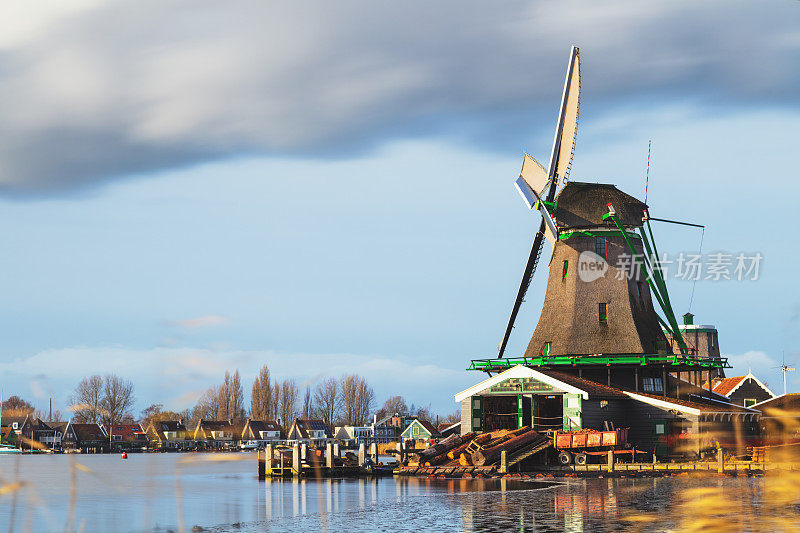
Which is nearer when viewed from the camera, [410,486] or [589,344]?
[410,486]

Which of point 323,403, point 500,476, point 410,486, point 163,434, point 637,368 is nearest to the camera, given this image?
point 410,486

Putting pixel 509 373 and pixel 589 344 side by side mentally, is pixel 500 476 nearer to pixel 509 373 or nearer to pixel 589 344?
pixel 509 373

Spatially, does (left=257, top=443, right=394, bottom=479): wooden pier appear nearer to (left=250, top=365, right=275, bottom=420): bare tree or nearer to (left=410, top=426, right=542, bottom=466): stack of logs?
(left=410, top=426, right=542, bottom=466): stack of logs

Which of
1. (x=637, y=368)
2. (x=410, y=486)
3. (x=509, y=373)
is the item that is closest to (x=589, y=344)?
(x=637, y=368)

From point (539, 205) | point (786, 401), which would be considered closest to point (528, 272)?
point (539, 205)

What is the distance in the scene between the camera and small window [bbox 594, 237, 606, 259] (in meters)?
50.5

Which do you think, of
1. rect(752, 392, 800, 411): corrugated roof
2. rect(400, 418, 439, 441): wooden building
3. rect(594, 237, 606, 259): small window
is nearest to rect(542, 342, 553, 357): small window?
rect(594, 237, 606, 259): small window

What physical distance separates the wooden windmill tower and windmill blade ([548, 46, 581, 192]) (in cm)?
8

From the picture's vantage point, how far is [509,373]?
150 ft

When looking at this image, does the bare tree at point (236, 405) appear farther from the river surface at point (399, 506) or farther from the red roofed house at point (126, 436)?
the river surface at point (399, 506)

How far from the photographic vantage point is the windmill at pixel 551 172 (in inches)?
2066

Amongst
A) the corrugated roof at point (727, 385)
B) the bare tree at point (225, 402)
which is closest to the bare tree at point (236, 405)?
the bare tree at point (225, 402)

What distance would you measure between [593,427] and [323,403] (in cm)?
10426

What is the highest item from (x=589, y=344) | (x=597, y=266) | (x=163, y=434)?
(x=597, y=266)
